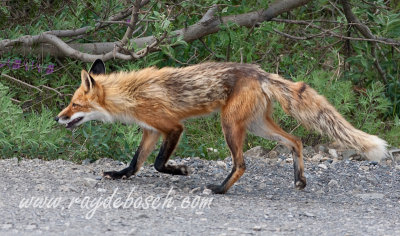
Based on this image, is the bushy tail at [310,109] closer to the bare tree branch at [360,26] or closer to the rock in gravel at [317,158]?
the rock in gravel at [317,158]

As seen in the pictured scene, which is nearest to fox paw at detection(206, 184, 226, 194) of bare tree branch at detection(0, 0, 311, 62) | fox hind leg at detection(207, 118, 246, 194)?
fox hind leg at detection(207, 118, 246, 194)

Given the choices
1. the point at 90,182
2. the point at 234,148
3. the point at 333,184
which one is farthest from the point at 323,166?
the point at 90,182

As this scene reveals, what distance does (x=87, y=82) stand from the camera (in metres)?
6.62

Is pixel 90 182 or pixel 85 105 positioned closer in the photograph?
pixel 90 182

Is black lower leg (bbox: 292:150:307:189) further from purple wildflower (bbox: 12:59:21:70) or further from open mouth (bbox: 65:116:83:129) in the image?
purple wildflower (bbox: 12:59:21:70)

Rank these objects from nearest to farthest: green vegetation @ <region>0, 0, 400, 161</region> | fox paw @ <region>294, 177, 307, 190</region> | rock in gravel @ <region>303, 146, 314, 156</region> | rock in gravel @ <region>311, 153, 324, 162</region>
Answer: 1. fox paw @ <region>294, 177, 307, 190</region>
2. green vegetation @ <region>0, 0, 400, 161</region>
3. rock in gravel @ <region>311, 153, 324, 162</region>
4. rock in gravel @ <region>303, 146, 314, 156</region>

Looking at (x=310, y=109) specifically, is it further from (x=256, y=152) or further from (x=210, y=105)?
(x=256, y=152)

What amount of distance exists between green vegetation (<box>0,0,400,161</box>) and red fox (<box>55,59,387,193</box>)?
1.02m

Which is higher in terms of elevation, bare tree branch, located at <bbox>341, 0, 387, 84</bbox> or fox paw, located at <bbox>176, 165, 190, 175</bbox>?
bare tree branch, located at <bbox>341, 0, 387, 84</bbox>

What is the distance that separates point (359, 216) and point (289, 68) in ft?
13.6

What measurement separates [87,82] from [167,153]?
1.09 meters

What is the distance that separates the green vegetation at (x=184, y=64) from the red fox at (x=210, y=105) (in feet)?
3.33

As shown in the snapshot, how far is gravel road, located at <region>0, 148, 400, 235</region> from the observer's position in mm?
4812

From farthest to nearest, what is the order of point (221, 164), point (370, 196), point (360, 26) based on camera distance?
point (360, 26) → point (221, 164) → point (370, 196)
